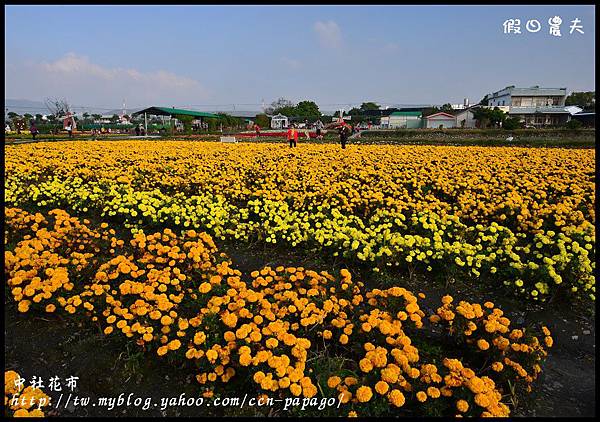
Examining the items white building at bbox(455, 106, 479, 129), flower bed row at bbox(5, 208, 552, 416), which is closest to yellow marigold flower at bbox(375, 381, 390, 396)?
flower bed row at bbox(5, 208, 552, 416)

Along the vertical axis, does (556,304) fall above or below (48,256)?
below

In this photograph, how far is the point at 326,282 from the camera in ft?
11.5

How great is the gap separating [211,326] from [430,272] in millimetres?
2547

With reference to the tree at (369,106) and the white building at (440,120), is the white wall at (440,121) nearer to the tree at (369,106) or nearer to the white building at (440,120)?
the white building at (440,120)

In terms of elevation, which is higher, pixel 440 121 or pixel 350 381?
pixel 440 121

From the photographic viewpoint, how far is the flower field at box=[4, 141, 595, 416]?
2.46m

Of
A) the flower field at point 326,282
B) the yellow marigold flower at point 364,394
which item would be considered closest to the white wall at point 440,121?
the flower field at point 326,282

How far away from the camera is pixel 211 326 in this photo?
2.83 metres

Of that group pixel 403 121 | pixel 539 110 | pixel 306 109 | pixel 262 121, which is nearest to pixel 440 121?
pixel 403 121

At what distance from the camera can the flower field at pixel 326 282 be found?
2.46 m

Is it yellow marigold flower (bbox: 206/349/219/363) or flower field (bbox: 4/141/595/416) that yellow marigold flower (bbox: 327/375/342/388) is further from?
yellow marigold flower (bbox: 206/349/219/363)

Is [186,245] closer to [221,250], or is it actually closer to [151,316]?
[221,250]

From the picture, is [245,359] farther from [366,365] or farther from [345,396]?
[366,365]

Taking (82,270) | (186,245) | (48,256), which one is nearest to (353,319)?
(186,245)
